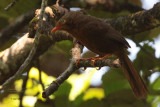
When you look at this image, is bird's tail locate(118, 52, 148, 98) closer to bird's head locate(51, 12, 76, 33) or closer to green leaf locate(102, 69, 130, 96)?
green leaf locate(102, 69, 130, 96)

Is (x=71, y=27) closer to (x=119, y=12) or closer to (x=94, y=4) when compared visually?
(x=94, y=4)

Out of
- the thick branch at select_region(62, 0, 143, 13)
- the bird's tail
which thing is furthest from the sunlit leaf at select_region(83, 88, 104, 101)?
the thick branch at select_region(62, 0, 143, 13)

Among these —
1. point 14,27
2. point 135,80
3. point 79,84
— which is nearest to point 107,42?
point 135,80

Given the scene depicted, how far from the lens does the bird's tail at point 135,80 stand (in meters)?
→ 3.14

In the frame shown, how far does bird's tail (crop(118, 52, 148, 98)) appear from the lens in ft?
10.3

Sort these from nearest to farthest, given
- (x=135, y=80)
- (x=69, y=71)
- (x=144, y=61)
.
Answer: (x=69, y=71)
(x=135, y=80)
(x=144, y=61)

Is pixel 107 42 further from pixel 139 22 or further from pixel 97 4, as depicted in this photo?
pixel 97 4

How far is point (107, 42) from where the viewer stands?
3.25 m

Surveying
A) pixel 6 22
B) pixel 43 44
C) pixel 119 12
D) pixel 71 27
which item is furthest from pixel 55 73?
pixel 71 27

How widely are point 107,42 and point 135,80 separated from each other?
1.62ft

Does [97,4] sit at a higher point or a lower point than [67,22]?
lower

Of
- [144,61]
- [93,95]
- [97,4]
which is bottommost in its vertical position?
[93,95]

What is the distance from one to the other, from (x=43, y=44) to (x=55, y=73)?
2.18 metres

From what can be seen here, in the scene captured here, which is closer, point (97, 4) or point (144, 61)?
point (144, 61)
